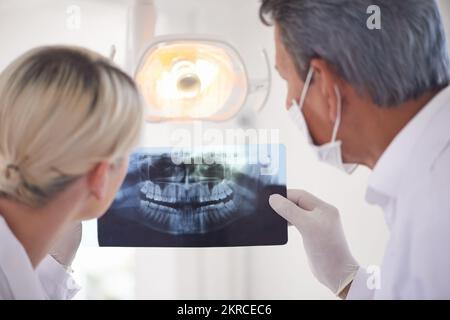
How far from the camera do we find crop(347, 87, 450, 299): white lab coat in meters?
1.30

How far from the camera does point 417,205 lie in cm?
130

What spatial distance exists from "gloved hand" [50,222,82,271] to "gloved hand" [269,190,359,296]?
47 cm

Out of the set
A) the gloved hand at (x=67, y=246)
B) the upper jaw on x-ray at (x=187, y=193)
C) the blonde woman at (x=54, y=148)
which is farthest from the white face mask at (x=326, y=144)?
the gloved hand at (x=67, y=246)

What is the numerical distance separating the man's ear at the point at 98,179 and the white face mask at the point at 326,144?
1.45ft

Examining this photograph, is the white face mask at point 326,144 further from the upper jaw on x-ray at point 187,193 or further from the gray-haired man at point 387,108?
the upper jaw on x-ray at point 187,193

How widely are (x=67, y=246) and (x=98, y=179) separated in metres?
0.20

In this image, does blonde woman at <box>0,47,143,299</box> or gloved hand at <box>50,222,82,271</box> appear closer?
blonde woman at <box>0,47,143,299</box>

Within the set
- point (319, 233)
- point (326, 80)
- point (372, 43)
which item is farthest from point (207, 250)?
point (372, 43)

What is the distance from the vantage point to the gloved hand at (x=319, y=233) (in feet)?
4.46

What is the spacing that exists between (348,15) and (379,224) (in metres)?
0.48

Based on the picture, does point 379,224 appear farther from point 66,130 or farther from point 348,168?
point 66,130

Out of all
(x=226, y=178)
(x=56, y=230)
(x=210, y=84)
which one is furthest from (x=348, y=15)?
(x=56, y=230)

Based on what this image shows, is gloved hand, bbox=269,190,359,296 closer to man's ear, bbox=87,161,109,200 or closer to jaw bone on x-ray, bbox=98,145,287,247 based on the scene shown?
jaw bone on x-ray, bbox=98,145,287,247

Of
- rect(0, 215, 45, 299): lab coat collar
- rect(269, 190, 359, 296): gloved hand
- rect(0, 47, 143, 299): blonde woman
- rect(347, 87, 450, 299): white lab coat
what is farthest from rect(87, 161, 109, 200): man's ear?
rect(347, 87, 450, 299): white lab coat
